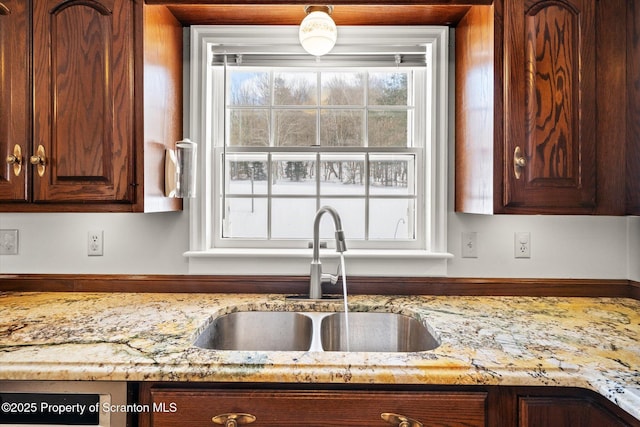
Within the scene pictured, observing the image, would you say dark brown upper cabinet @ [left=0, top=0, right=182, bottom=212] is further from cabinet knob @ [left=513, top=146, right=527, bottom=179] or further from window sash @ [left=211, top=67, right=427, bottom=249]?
cabinet knob @ [left=513, top=146, right=527, bottom=179]

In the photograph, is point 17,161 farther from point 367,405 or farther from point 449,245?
point 449,245

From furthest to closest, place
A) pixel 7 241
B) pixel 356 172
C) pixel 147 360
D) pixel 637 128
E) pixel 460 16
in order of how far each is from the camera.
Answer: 1. pixel 356 172
2. pixel 7 241
3. pixel 460 16
4. pixel 637 128
5. pixel 147 360

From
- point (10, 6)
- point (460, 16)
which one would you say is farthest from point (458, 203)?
point (10, 6)

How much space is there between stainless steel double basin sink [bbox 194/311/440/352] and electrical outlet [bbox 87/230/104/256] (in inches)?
28.0

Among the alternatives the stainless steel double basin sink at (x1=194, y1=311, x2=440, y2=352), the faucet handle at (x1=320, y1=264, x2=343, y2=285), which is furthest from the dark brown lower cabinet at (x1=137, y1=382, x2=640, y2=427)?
the faucet handle at (x1=320, y1=264, x2=343, y2=285)

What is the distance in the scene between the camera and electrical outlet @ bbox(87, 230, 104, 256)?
1.75 m

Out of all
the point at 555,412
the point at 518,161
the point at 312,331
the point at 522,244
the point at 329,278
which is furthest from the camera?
the point at 522,244

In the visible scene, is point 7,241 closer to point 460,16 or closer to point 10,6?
point 10,6

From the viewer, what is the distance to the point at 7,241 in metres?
1.74

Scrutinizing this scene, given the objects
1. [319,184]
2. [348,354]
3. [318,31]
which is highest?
[318,31]

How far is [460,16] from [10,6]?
5.65 feet

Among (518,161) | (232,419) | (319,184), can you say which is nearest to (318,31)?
(319,184)

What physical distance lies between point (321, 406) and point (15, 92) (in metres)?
1.49

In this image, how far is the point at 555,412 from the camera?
958 mm
